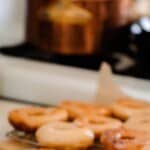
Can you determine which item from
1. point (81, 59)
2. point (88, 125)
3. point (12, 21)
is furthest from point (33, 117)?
point (12, 21)

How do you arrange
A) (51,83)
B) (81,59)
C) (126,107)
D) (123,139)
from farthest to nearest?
(81,59)
(51,83)
(126,107)
(123,139)

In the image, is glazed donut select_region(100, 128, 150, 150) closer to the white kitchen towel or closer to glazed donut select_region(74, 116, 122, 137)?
glazed donut select_region(74, 116, 122, 137)

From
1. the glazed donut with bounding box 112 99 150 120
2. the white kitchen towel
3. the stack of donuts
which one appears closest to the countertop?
the stack of donuts

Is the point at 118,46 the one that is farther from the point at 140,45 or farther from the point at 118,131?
the point at 118,131

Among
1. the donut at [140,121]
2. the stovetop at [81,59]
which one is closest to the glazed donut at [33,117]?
the donut at [140,121]

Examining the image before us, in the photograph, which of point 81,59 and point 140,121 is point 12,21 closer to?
point 81,59

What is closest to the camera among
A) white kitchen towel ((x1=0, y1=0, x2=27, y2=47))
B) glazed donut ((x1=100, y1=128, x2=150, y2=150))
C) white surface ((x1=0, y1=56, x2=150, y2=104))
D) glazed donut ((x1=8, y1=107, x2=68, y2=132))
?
glazed donut ((x1=100, y1=128, x2=150, y2=150))
